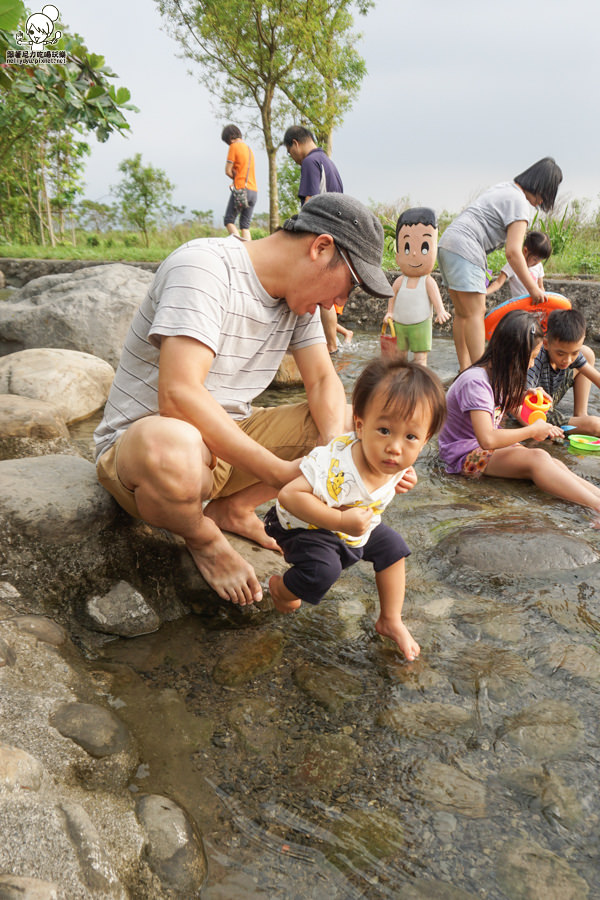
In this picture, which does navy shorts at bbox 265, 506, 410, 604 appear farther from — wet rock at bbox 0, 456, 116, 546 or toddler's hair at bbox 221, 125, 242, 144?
toddler's hair at bbox 221, 125, 242, 144

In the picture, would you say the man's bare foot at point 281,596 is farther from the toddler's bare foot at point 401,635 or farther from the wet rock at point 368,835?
the wet rock at point 368,835

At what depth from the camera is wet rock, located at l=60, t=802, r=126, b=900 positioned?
3.68ft

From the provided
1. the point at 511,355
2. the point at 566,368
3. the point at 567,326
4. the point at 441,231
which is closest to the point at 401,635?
the point at 511,355

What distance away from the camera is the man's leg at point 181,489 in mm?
1898

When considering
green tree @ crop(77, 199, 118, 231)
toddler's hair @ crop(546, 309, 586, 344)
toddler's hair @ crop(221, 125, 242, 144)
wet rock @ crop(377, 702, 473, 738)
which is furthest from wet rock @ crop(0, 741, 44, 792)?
green tree @ crop(77, 199, 118, 231)

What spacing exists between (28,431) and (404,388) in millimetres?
2199

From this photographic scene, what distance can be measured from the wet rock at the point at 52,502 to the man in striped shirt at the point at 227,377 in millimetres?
82

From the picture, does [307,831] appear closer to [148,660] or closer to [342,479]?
[148,660]

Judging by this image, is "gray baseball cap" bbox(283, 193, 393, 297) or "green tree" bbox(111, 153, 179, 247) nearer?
"gray baseball cap" bbox(283, 193, 393, 297)

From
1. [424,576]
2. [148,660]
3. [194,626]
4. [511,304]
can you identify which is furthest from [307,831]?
[511,304]

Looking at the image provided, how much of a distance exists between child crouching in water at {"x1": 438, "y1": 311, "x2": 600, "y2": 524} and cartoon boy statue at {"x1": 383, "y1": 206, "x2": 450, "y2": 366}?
1.65 meters

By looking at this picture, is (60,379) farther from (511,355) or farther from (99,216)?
(99,216)

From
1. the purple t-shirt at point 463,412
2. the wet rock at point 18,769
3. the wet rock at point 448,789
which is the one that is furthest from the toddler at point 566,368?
the wet rock at point 18,769

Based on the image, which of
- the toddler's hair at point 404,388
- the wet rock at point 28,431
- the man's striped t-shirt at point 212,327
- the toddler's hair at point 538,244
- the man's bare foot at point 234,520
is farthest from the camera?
the toddler's hair at point 538,244
